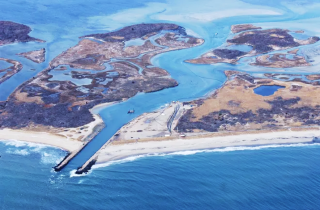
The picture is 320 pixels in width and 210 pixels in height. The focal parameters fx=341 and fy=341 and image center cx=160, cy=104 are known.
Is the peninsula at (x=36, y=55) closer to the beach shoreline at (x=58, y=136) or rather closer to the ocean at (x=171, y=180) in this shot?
the beach shoreline at (x=58, y=136)

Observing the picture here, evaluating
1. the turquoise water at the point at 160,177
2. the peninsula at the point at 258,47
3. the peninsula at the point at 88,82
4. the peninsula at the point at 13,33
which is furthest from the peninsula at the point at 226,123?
the peninsula at the point at 13,33

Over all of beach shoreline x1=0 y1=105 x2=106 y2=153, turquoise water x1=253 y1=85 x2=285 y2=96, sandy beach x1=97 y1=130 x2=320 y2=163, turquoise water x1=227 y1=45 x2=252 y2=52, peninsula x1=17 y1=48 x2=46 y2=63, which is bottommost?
beach shoreline x1=0 y1=105 x2=106 y2=153

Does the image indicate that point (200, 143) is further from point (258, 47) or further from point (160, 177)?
point (258, 47)

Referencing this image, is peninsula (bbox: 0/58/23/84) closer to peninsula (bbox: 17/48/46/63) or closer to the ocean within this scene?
peninsula (bbox: 17/48/46/63)

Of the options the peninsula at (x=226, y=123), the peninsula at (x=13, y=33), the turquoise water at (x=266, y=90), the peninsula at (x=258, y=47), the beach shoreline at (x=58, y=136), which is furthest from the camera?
the peninsula at (x=13, y=33)

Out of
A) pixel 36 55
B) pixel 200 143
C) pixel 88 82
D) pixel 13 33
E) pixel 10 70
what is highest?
pixel 13 33

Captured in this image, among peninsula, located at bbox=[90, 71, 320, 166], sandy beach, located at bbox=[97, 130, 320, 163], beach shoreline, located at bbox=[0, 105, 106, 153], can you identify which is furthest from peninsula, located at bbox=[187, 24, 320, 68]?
beach shoreline, located at bbox=[0, 105, 106, 153]

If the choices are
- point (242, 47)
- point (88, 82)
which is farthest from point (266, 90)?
point (88, 82)
